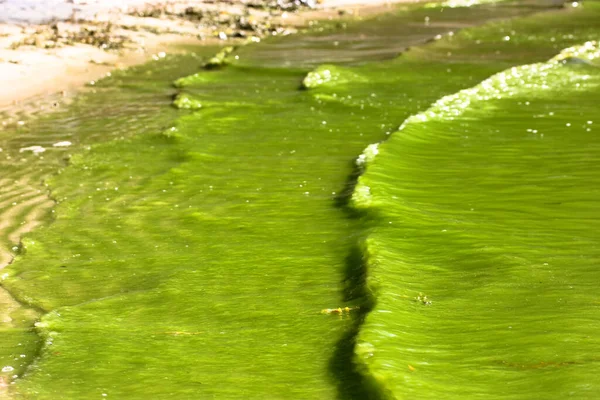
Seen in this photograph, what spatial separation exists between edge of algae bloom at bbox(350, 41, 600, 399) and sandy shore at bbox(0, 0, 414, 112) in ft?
17.7

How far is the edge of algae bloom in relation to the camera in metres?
5.00

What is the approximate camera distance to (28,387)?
5094 mm

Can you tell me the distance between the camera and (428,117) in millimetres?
11672

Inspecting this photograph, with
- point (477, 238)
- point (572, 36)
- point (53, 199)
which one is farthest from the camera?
point (572, 36)

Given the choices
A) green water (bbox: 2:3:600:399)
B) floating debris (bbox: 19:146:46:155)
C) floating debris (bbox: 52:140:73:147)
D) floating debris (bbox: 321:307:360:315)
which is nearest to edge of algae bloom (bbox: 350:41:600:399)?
green water (bbox: 2:3:600:399)

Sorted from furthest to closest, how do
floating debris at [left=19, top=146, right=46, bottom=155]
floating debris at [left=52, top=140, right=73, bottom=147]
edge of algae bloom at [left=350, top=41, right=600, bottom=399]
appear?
floating debris at [left=52, top=140, right=73, bottom=147], floating debris at [left=19, top=146, right=46, bottom=155], edge of algae bloom at [left=350, top=41, right=600, bottom=399]

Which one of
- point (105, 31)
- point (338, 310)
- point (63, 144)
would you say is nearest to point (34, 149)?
point (63, 144)

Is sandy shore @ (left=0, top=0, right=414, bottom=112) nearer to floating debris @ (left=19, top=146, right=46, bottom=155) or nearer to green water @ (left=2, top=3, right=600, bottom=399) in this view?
green water @ (left=2, top=3, right=600, bottom=399)

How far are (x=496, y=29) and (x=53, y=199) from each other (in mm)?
13597

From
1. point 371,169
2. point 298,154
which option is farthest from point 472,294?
point 298,154

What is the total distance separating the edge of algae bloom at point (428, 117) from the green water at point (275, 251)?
0.03 meters

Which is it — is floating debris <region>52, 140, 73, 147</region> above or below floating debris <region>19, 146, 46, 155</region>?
below

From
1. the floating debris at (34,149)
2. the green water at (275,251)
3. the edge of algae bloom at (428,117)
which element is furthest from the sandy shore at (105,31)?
the edge of algae bloom at (428,117)

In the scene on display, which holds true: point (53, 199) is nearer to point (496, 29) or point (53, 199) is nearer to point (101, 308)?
point (101, 308)
